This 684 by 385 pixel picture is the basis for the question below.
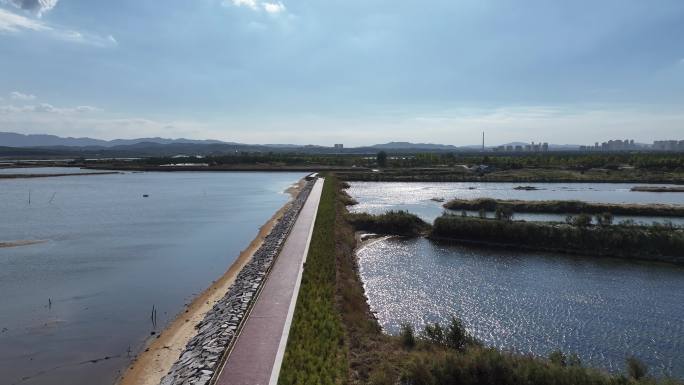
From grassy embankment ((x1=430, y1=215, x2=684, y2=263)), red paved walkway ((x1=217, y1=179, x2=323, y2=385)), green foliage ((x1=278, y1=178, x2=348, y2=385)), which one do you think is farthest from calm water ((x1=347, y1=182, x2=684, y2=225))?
green foliage ((x1=278, y1=178, x2=348, y2=385))

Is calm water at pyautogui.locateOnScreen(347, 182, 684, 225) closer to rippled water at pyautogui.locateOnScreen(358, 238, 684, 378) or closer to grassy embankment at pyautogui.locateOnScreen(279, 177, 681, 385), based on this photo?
rippled water at pyautogui.locateOnScreen(358, 238, 684, 378)

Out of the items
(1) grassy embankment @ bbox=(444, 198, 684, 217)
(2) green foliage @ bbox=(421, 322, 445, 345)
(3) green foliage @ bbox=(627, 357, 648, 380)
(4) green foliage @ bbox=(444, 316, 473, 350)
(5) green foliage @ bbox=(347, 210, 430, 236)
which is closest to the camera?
(3) green foliage @ bbox=(627, 357, 648, 380)

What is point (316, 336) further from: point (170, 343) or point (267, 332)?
point (170, 343)

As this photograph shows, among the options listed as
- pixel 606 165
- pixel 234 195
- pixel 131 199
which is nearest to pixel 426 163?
pixel 606 165

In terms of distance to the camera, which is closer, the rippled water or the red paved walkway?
the red paved walkway

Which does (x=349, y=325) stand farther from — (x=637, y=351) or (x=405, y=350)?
(x=637, y=351)

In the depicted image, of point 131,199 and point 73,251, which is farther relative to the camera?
point 131,199
